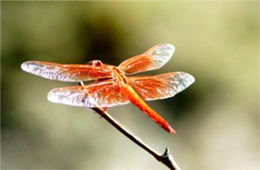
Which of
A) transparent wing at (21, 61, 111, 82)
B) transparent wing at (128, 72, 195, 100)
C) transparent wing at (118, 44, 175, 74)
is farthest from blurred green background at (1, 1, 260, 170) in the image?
transparent wing at (21, 61, 111, 82)

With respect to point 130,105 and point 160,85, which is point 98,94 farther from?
point 130,105

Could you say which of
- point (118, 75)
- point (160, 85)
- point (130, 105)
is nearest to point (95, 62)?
point (118, 75)

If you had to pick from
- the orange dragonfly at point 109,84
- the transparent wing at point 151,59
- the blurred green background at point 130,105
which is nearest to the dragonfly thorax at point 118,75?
the orange dragonfly at point 109,84

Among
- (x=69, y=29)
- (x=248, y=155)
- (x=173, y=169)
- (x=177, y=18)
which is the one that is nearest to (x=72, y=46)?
(x=69, y=29)

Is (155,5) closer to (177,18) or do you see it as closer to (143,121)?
(177,18)

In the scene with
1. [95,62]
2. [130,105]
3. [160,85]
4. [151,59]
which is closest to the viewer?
[95,62]

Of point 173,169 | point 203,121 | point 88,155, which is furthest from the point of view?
point 203,121
